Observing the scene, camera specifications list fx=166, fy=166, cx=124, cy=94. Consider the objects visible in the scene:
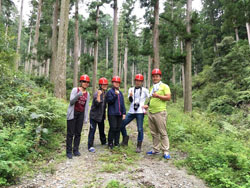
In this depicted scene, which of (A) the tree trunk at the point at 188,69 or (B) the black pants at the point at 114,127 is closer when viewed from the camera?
(B) the black pants at the point at 114,127

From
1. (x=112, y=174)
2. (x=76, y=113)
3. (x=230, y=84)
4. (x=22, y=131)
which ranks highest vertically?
(x=230, y=84)

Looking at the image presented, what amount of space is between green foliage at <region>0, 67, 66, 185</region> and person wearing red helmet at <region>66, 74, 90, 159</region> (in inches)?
28.2

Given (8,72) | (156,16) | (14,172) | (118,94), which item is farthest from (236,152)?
(156,16)

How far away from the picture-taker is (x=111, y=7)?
15016mm

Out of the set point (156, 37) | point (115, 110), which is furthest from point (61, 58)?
point (156, 37)

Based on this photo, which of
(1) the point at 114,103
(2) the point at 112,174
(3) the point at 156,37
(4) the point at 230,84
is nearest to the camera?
(2) the point at 112,174

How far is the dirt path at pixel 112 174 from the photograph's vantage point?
3.10 metres

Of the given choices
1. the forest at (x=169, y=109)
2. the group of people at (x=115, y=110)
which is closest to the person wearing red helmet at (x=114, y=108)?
the group of people at (x=115, y=110)

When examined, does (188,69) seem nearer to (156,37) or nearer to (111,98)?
(156,37)

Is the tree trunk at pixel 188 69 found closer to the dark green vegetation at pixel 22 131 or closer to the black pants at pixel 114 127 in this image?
the black pants at pixel 114 127

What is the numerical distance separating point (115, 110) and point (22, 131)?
96.8 inches

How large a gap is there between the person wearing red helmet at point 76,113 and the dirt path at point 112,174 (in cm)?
40

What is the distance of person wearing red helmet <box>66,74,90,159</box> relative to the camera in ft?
14.0

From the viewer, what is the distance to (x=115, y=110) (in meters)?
4.90
